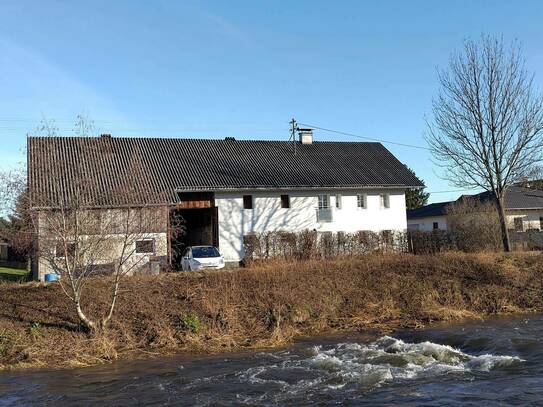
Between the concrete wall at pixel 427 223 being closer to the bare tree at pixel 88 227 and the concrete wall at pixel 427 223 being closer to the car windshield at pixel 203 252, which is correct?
the car windshield at pixel 203 252

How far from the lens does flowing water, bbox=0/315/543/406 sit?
35.5 ft

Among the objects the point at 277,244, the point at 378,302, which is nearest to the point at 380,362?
the point at 378,302

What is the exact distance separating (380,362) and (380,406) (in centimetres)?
381

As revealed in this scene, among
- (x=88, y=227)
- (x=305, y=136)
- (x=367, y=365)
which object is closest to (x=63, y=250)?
(x=88, y=227)

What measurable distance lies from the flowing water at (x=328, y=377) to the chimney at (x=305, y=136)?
89.2 ft

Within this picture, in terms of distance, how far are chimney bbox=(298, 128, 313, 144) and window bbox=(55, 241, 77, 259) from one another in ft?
91.5

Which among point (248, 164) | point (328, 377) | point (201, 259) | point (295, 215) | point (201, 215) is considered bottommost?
point (328, 377)

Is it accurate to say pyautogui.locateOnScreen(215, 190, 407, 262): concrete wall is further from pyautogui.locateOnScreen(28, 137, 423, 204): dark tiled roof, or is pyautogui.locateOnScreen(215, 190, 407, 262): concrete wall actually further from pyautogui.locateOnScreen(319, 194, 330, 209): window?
pyautogui.locateOnScreen(28, 137, 423, 204): dark tiled roof

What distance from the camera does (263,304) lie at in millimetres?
19969

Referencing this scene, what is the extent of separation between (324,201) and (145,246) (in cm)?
2015

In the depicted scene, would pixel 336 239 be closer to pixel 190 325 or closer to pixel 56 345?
pixel 190 325

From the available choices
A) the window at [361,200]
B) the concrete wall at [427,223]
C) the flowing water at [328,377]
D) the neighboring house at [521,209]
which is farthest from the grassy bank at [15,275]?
the concrete wall at [427,223]

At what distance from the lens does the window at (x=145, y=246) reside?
17.8 meters

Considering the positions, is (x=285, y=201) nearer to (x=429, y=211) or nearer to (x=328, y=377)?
(x=328, y=377)
